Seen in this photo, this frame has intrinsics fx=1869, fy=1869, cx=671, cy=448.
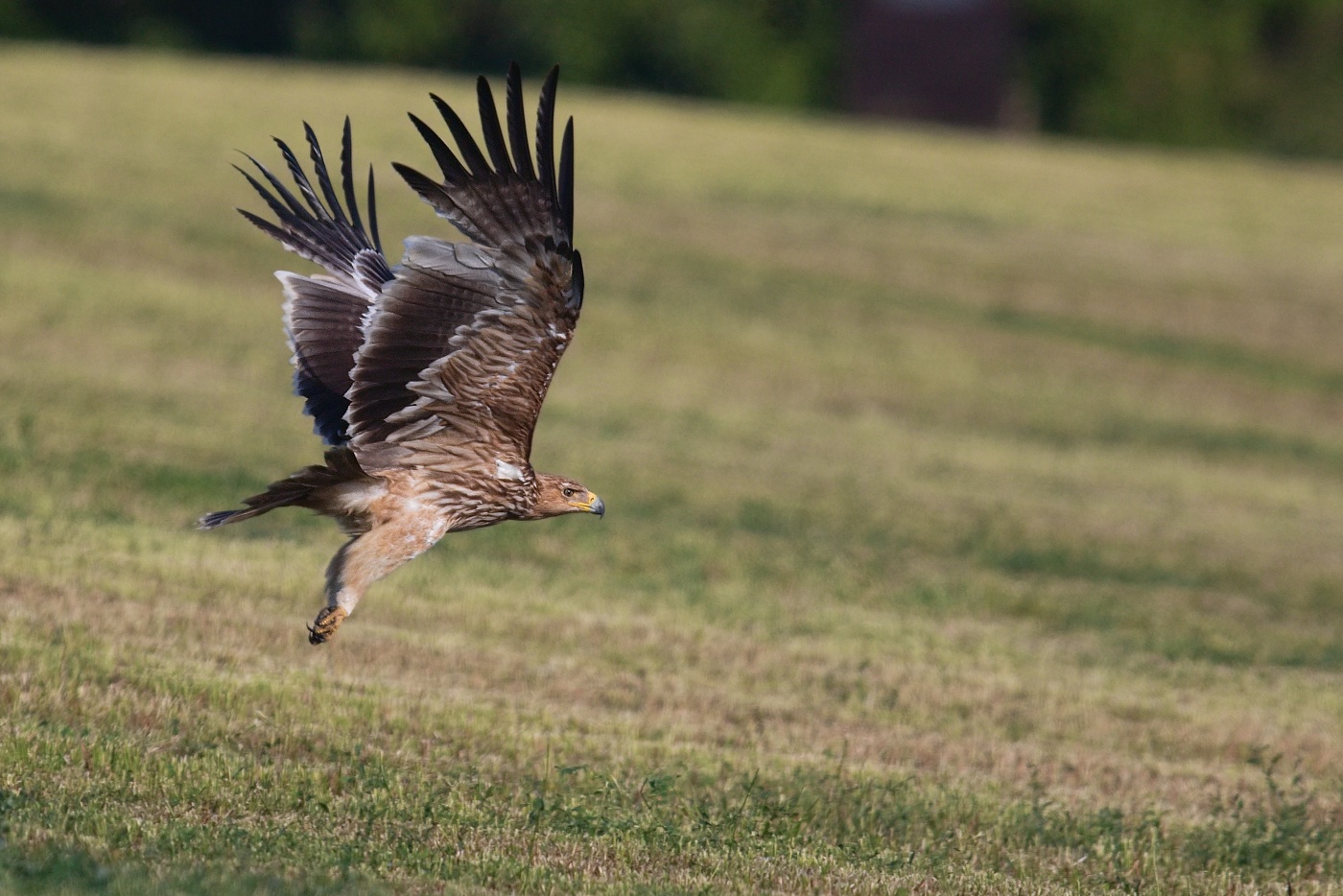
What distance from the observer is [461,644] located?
10.3 metres

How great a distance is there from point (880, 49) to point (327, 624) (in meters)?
49.6

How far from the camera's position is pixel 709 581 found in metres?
13.2

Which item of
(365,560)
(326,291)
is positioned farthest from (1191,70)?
(365,560)

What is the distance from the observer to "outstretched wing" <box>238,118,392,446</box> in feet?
29.3

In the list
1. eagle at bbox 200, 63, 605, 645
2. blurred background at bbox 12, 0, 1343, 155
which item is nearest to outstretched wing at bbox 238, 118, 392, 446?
eagle at bbox 200, 63, 605, 645

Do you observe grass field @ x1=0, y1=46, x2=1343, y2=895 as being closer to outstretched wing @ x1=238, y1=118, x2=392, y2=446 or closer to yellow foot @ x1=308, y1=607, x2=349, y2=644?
yellow foot @ x1=308, y1=607, x2=349, y2=644

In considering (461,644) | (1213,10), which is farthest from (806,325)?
(1213,10)

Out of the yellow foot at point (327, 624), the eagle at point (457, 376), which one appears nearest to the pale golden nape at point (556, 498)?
the eagle at point (457, 376)

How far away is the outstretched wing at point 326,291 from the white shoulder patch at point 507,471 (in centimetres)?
95

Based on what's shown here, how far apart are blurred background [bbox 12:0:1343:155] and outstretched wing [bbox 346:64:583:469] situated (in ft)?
149

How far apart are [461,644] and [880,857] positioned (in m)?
3.66

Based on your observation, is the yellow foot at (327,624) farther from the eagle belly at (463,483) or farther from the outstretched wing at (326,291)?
the outstretched wing at (326,291)

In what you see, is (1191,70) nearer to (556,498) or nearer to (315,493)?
(556,498)

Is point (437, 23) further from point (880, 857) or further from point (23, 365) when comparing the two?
point (880, 857)
